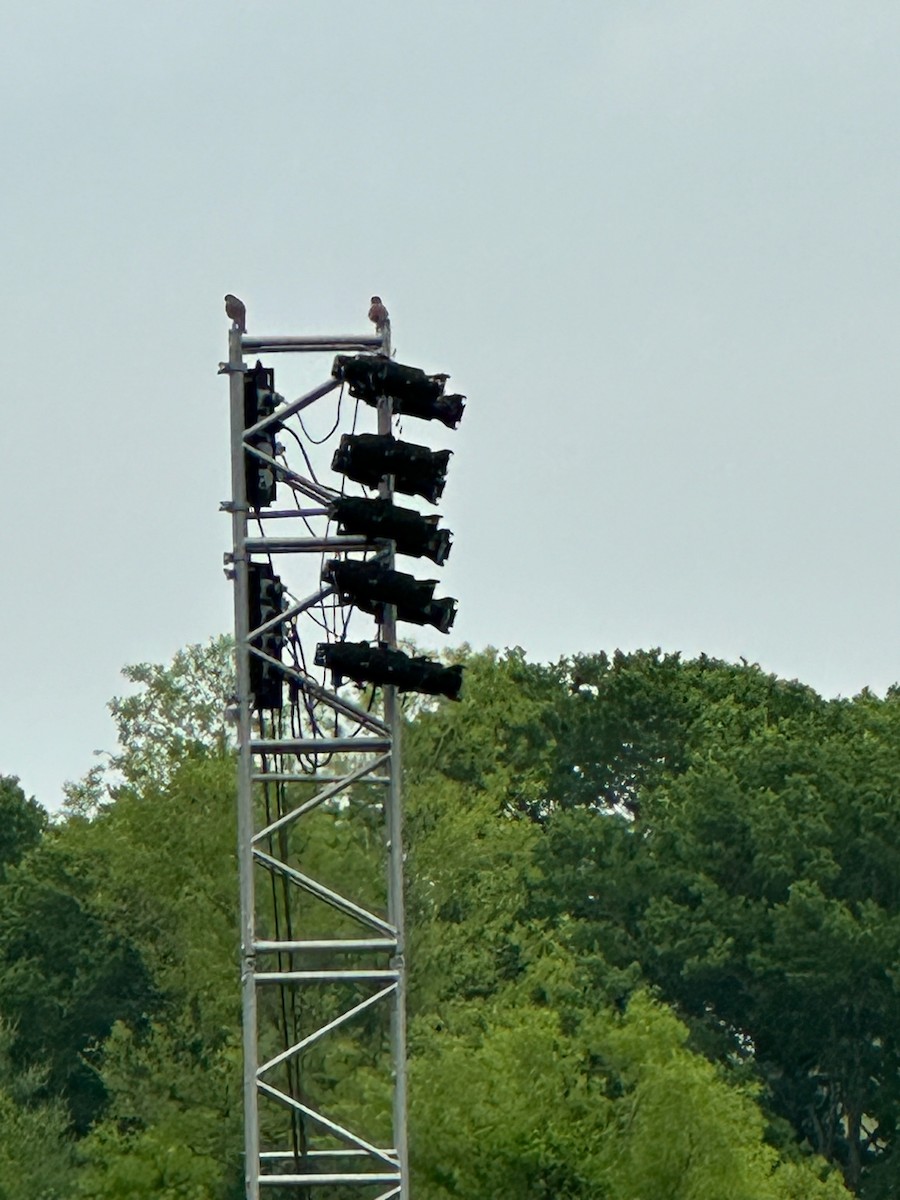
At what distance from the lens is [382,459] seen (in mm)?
18703

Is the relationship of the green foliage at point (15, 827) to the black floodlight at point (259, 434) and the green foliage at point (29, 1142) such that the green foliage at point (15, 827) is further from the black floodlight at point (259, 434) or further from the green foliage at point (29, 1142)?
the black floodlight at point (259, 434)

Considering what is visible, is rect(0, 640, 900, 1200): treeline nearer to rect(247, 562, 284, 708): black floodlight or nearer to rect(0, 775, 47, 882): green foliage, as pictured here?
rect(0, 775, 47, 882): green foliage

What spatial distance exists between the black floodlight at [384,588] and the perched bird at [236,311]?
1591 millimetres

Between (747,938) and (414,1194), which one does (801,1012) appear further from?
(414,1194)

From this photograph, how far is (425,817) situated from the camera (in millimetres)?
61344

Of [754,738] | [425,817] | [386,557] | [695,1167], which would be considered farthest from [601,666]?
[386,557]

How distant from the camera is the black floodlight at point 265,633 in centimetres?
1886

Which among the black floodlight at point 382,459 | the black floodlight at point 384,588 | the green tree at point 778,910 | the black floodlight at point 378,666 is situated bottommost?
the black floodlight at point 378,666

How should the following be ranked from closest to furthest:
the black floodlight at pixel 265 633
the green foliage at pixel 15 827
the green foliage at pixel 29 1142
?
the black floodlight at pixel 265 633 → the green foliage at pixel 29 1142 → the green foliage at pixel 15 827

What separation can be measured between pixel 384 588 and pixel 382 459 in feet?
2.64

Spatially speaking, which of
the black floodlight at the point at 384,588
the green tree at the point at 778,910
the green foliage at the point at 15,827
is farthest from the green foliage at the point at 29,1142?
the black floodlight at the point at 384,588

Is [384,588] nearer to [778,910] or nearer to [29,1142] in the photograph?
[29,1142]

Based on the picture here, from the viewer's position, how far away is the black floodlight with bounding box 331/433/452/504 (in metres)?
18.7

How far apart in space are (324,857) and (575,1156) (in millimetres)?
9347
